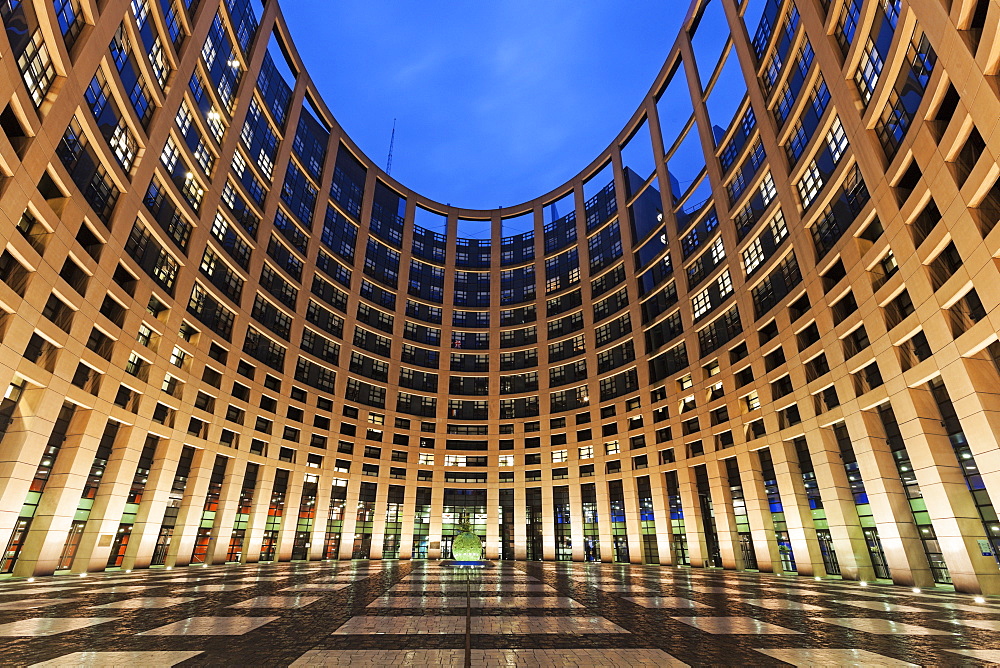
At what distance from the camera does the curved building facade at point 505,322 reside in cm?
2353

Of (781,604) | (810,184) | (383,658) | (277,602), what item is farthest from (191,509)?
(810,184)

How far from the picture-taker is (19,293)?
24281 millimetres

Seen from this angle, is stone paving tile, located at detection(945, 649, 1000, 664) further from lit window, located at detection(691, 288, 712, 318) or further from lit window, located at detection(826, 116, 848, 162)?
lit window, located at detection(691, 288, 712, 318)

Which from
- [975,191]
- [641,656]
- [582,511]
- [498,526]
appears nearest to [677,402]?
[582,511]

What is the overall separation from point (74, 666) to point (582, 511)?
181ft

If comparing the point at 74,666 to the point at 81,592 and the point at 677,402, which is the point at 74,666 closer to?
the point at 81,592

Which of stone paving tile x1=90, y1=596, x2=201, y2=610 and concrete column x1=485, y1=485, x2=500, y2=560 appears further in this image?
concrete column x1=485, y1=485, x2=500, y2=560

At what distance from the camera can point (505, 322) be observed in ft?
234

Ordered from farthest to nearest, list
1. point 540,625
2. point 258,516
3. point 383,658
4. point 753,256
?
point 258,516 → point 753,256 → point 540,625 → point 383,658

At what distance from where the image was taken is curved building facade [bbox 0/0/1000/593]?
23.5m

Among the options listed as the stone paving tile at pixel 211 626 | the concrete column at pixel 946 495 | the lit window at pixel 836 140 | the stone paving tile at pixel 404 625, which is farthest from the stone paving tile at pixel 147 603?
the lit window at pixel 836 140

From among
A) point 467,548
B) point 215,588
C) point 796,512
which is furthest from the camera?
point 467,548

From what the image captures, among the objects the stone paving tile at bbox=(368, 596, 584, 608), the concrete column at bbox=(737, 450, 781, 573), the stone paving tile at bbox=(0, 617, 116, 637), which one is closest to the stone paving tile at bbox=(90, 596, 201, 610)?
the stone paving tile at bbox=(0, 617, 116, 637)

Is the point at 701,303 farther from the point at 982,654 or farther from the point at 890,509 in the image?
the point at 982,654
